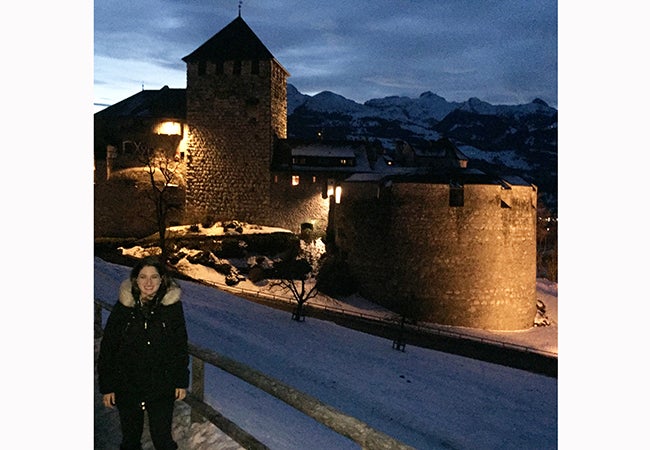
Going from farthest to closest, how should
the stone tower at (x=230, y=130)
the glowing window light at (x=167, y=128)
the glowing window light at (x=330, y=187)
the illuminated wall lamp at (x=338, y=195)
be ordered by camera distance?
the glowing window light at (x=167, y=128)
the stone tower at (x=230, y=130)
the glowing window light at (x=330, y=187)
the illuminated wall lamp at (x=338, y=195)

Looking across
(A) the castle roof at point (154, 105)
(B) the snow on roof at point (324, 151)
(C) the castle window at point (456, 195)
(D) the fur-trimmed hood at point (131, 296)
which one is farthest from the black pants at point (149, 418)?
(A) the castle roof at point (154, 105)

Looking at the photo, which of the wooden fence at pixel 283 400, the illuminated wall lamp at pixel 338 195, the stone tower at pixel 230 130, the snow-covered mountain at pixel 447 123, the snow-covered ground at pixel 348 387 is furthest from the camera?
the snow-covered mountain at pixel 447 123

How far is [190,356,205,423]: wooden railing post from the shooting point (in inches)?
138

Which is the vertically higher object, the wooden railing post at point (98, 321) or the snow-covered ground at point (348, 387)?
the wooden railing post at point (98, 321)

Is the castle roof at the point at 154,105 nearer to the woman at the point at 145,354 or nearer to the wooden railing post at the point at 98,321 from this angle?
the wooden railing post at the point at 98,321

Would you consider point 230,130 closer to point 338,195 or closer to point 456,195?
point 338,195

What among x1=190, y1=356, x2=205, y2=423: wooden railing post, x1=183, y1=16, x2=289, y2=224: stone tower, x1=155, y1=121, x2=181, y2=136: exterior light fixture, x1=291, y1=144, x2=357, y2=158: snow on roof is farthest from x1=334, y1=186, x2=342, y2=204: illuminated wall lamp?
x1=190, y1=356, x2=205, y2=423: wooden railing post

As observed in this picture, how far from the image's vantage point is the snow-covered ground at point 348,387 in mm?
4684

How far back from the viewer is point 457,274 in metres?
16.5

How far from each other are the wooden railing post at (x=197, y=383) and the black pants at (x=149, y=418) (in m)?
0.44

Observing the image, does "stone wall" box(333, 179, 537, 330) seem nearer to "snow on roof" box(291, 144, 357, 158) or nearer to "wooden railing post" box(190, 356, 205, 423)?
"snow on roof" box(291, 144, 357, 158)

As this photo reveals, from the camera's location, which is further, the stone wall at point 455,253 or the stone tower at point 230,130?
the stone tower at point 230,130
